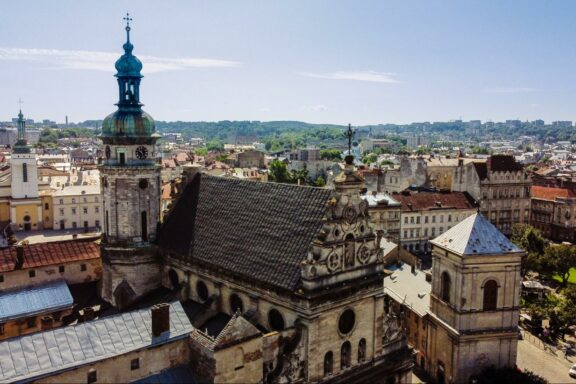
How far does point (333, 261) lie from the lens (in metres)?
34.5

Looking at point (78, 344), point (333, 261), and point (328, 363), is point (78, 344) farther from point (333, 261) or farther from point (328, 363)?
point (333, 261)

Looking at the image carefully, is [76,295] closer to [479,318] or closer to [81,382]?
[81,382]

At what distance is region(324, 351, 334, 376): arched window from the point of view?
35053mm

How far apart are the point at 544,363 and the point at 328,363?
30.1 metres

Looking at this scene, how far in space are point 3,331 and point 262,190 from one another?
23.5 metres

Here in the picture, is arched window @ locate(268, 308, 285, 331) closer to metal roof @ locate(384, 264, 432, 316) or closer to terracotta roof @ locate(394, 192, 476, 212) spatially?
metal roof @ locate(384, 264, 432, 316)

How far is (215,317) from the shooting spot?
3897 centimetres

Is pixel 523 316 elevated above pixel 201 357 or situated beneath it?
→ situated beneath

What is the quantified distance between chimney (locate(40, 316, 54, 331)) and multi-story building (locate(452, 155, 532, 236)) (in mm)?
89619

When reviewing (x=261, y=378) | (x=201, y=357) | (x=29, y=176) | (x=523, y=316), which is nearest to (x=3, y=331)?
(x=201, y=357)

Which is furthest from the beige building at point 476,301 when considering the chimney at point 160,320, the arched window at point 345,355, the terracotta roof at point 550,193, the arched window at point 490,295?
the terracotta roof at point 550,193

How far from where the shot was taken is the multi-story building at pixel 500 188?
11062 centimetres

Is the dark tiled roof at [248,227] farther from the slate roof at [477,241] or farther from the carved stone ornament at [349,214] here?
the slate roof at [477,241]

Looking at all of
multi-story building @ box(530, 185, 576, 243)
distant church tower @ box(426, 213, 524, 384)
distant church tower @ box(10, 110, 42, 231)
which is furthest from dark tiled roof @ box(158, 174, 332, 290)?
multi-story building @ box(530, 185, 576, 243)
